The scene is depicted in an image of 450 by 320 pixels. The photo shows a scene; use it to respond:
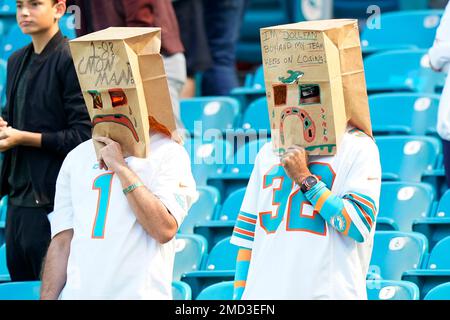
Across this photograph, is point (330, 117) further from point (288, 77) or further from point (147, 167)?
point (147, 167)

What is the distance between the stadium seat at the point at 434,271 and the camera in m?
4.74

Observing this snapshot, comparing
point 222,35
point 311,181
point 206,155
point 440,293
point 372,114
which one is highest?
point 222,35

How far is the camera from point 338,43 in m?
3.93

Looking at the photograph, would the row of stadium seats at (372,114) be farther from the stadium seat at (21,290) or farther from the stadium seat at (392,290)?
the stadium seat at (21,290)

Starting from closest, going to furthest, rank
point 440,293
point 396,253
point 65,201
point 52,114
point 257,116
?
1. point 65,201
2. point 440,293
3. point 52,114
4. point 396,253
5. point 257,116

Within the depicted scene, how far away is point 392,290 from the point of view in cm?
453

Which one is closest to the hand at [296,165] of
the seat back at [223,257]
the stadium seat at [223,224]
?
the seat back at [223,257]

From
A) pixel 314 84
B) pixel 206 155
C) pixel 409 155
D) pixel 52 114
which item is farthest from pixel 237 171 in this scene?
pixel 314 84

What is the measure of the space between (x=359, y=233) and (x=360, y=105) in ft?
1.51

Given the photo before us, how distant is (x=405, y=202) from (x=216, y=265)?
93cm

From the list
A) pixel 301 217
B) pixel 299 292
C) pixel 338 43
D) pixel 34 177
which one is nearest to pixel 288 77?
pixel 338 43

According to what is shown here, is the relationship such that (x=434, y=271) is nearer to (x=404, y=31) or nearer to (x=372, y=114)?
(x=372, y=114)

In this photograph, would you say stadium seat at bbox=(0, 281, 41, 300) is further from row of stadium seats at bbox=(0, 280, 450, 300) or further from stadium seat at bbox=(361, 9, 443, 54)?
stadium seat at bbox=(361, 9, 443, 54)
